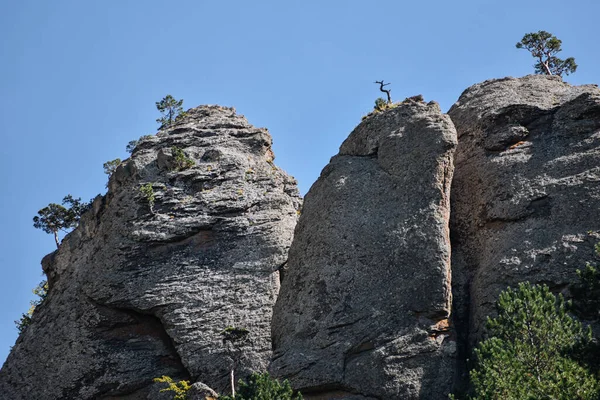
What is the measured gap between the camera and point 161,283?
48.5m

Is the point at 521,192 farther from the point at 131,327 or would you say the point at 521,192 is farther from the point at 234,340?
the point at 131,327

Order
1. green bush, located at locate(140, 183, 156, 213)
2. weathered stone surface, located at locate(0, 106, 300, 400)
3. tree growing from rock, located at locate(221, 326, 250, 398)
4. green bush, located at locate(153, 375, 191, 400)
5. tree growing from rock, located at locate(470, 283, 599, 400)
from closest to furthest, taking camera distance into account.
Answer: tree growing from rock, located at locate(470, 283, 599, 400) → green bush, located at locate(153, 375, 191, 400) → tree growing from rock, located at locate(221, 326, 250, 398) → weathered stone surface, located at locate(0, 106, 300, 400) → green bush, located at locate(140, 183, 156, 213)

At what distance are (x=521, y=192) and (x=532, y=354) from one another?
39.5 ft

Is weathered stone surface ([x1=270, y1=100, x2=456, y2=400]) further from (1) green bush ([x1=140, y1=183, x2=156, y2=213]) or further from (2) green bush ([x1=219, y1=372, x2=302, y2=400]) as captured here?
(1) green bush ([x1=140, y1=183, x2=156, y2=213])

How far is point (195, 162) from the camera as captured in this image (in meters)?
54.4

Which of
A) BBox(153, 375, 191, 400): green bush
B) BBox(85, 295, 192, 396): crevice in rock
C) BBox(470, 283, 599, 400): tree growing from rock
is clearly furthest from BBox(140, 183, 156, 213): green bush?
BBox(470, 283, 599, 400): tree growing from rock

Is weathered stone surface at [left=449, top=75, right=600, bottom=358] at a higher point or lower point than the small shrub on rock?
lower

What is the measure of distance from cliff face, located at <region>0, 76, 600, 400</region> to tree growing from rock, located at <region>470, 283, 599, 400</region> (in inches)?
180

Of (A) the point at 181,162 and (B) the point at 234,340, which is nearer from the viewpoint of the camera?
(B) the point at 234,340

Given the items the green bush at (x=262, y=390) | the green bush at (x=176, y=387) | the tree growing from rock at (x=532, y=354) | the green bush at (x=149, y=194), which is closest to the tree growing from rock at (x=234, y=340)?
the green bush at (x=176, y=387)

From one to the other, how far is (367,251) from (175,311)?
1142 centimetres

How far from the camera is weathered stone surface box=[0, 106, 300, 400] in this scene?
1850 inches

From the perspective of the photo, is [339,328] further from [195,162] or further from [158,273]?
[195,162]

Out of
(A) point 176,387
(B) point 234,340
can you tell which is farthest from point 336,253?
(A) point 176,387
